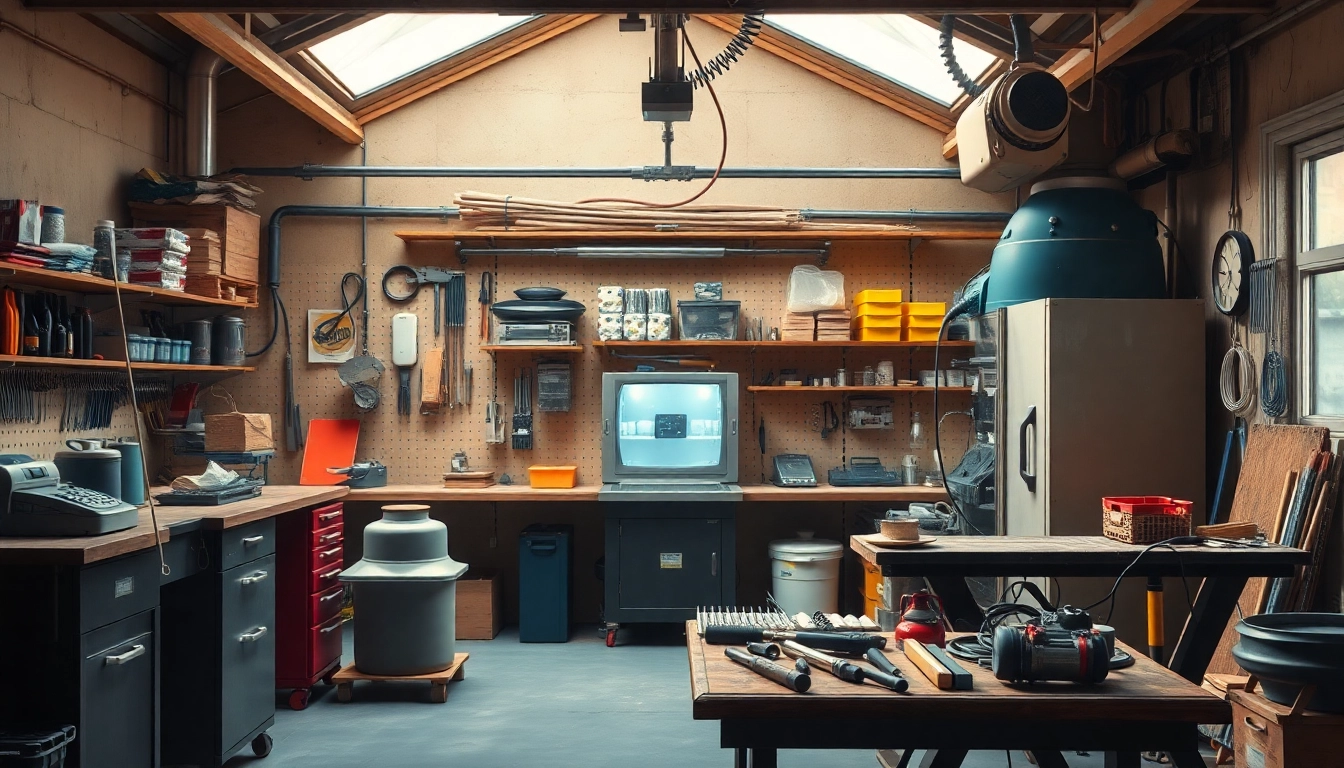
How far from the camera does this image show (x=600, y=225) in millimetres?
6219

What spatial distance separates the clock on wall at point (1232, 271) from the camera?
436cm

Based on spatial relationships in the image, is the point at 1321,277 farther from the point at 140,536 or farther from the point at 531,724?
the point at 140,536

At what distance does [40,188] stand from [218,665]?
2.56m

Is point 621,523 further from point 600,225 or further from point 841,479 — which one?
point 600,225

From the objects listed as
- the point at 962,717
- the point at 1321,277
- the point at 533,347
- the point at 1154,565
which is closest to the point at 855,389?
the point at 533,347

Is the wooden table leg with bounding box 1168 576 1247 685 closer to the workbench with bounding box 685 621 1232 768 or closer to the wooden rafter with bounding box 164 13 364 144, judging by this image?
the workbench with bounding box 685 621 1232 768

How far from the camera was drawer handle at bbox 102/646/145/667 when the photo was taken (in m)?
3.00

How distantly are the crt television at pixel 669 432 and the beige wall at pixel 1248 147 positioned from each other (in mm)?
2470

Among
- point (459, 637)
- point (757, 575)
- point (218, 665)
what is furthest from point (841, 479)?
point (218, 665)

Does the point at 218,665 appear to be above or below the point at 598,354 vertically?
below

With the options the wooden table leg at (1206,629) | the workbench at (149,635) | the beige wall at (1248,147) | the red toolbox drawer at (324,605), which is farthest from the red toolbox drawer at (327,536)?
the beige wall at (1248,147)

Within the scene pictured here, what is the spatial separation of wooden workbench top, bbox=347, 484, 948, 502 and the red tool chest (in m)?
0.96

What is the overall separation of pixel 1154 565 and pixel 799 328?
11.1ft

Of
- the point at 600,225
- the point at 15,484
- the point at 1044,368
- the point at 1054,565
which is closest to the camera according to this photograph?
the point at 1054,565
